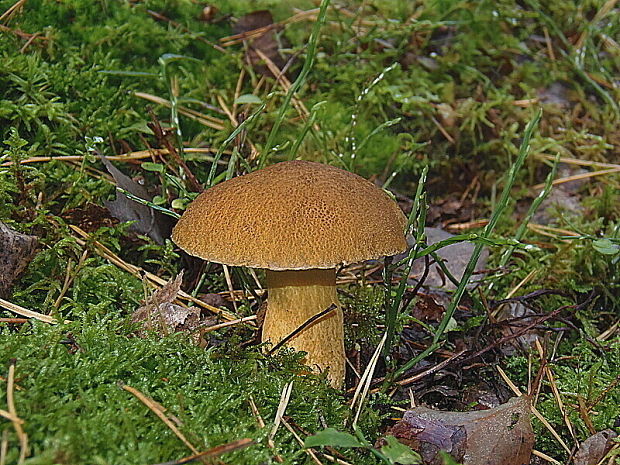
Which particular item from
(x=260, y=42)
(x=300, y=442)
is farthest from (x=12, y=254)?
(x=260, y=42)

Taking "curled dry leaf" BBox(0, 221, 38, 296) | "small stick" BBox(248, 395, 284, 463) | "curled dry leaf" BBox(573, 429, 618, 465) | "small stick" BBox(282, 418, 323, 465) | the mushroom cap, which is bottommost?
"curled dry leaf" BBox(573, 429, 618, 465)

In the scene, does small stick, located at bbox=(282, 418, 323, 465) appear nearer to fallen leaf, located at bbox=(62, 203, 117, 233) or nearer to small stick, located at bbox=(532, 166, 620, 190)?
fallen leaf, located at bbox=(62, 203, 117, 233)

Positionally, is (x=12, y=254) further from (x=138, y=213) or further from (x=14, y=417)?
(x=14, y=417)

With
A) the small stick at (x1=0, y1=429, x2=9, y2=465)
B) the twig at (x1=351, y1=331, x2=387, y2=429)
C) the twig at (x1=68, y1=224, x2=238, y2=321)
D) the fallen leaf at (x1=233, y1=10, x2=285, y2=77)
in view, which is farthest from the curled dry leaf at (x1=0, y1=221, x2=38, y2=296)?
the fallen leaf at (x1=233, y1=10, x2=285, y2=77)

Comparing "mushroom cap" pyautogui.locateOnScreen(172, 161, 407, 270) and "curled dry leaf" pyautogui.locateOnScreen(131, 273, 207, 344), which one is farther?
Answer: "curled dry leaf" pyautogui.locateOnScreen(131, 273, 207, 344)

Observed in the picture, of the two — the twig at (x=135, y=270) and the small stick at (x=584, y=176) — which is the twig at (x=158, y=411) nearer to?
the twig at (x=135, y=270)

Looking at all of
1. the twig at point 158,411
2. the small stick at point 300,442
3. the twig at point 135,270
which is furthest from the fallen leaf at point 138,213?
the small stick at point 300,442
